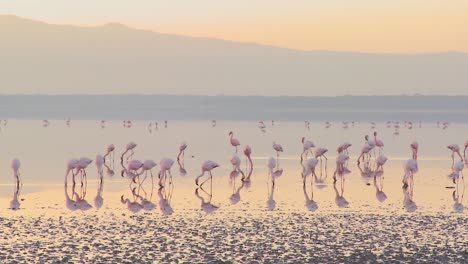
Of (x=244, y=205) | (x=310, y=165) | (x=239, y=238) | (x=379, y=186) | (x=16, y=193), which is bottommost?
(x=239, y=238)

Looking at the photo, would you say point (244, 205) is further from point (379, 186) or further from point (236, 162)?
point (236, 162)

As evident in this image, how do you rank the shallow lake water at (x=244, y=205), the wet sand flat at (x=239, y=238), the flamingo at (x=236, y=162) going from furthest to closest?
1. the flamingo at (x=236, y=162)
2. the shallow lake water at (x=244, y=205)
3. the wet sand flat at (x=239, y=238)

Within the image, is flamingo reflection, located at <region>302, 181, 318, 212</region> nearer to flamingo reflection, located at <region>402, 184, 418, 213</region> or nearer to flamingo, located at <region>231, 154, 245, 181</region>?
flamingo reflection, located at <region>402, 184, 418, 213</region>

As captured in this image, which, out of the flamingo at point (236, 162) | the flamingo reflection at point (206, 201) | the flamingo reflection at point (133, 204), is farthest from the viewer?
the flamingo at point (236, 162)

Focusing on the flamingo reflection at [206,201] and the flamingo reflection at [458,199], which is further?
the flamingo reflection at [458,199]

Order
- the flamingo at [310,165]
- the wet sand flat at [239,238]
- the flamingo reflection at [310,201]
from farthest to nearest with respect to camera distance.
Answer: the flamingo at [310,165]
the flamingo reflection at [310,201]
the wet sand flat at [239,238]

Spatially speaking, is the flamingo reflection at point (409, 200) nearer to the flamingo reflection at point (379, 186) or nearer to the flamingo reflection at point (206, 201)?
the flamingo reflection at point (379, 186)

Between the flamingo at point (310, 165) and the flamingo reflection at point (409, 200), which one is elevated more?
the flamingo at point (310, 165)

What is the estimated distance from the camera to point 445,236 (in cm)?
1691

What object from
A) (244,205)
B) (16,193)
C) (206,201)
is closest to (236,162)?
(206,201)

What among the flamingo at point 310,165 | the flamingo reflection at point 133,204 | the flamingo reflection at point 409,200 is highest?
the flamingo at point 310,165

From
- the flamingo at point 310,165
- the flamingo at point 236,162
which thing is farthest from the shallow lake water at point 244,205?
the flamingo at point 236,162

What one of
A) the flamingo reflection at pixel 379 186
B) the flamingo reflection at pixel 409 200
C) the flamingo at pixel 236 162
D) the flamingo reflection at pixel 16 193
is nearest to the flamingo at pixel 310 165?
the flamingo reflection at pixel 379 186

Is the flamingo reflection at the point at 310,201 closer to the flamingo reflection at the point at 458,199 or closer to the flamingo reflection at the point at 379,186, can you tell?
the flamingo reflection at the point at 379,186
